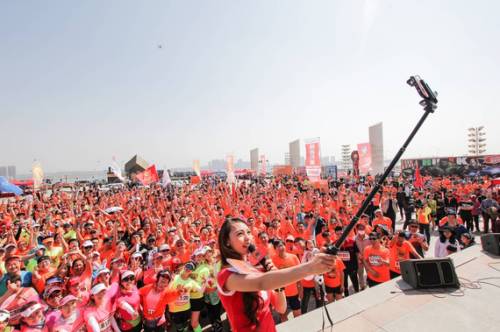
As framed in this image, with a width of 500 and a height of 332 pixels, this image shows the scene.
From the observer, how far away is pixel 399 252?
5254mm

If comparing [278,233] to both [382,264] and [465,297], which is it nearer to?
[382,264]

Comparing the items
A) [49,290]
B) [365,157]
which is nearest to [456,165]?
[365,157]

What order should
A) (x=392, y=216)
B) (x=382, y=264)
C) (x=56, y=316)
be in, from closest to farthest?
(x=56, y=316) → (x=382, y=264) → (x=392, y=216)

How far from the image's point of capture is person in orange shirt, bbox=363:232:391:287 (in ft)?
16.3

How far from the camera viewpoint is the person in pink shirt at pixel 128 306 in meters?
3.81

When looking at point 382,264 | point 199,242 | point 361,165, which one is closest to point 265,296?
point 382,264

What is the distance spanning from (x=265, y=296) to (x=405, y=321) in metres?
2.63

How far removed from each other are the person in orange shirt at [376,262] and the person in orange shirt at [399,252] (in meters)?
0.20

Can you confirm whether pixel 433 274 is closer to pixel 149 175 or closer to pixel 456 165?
pixel 149 175

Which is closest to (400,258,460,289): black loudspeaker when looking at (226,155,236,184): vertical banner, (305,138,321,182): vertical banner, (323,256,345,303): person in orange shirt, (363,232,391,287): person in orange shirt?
(363,232,391,287): person in orange shirt

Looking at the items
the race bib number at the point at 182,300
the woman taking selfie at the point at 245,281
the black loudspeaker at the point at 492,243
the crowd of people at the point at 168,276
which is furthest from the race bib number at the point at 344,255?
the woman taking selfie at the point at 245,281

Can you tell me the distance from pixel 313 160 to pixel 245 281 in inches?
486

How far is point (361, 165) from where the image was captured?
15930mm

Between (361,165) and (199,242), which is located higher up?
(361,165)
